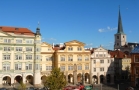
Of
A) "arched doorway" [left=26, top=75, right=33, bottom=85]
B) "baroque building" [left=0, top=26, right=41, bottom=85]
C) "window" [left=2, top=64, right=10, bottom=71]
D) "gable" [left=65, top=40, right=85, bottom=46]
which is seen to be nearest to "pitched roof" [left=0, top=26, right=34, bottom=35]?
"baroque building" [left=0, top=26, right=41, bottom=85]

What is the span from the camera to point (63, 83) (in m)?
42.1

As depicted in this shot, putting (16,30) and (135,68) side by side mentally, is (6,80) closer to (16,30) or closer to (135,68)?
(16,30)

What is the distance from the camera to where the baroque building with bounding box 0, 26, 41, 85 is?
5688cm

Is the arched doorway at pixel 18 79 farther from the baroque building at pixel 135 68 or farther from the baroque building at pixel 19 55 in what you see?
the baroque building at pixel 135 68

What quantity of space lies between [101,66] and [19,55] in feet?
85.6

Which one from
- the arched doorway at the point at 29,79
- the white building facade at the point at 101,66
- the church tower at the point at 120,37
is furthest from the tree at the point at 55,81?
the church tower at the point at 120,37

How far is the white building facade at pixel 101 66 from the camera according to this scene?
67312 mm

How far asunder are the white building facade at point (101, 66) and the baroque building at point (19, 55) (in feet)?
59.2

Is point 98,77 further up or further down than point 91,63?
further down

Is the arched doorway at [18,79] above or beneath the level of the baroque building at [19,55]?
beneath

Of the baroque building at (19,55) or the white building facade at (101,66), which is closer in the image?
the baroque building at (19,55)

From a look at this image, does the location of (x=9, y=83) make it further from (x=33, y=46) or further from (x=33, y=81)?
(x=33, y=46)

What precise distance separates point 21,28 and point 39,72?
46.4ft

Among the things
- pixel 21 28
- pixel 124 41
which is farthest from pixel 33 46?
pixel 124 41
